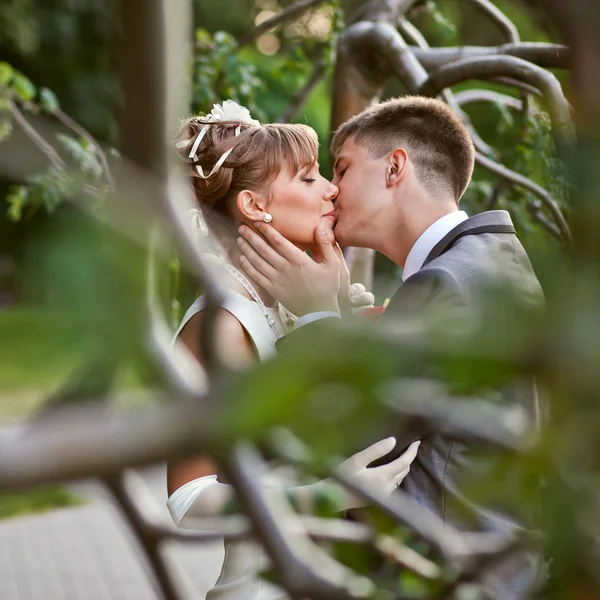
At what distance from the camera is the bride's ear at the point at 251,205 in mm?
2611

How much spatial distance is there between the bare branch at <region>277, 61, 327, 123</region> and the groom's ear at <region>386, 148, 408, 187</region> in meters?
1.63

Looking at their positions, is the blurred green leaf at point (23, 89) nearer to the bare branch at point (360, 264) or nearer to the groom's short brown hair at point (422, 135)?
the bare branch at point (360, 264)

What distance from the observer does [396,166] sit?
276 centimetres

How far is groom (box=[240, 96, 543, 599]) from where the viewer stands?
85.0 inches

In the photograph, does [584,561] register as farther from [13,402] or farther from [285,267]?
[13,402]

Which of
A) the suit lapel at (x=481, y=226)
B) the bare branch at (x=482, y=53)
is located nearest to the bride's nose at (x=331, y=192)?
the suit lapel at (x=481, y=226)

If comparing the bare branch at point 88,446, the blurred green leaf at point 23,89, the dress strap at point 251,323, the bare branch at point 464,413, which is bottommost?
the blurred green leaf at point 23,89

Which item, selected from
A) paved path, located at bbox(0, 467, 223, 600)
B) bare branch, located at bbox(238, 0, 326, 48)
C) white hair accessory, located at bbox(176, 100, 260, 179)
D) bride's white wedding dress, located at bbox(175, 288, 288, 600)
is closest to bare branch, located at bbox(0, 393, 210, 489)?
bride's white wedding dress, located at bbox(175, 288, 288, 600)

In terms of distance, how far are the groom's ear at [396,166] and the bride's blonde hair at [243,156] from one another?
0.24 m

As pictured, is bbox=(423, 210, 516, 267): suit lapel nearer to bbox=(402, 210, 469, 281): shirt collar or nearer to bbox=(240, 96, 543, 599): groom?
bbox=(240, 96, 543, 599): groom

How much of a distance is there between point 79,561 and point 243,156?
4.88 metres

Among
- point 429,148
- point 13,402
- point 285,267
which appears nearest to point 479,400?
point 285,267

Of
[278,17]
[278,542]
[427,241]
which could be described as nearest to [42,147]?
[427,241]

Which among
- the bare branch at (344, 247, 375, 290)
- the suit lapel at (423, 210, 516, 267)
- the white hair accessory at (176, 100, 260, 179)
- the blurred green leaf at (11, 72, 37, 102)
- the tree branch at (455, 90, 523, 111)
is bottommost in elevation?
the bare branch at (344, 247, 375, 290)
